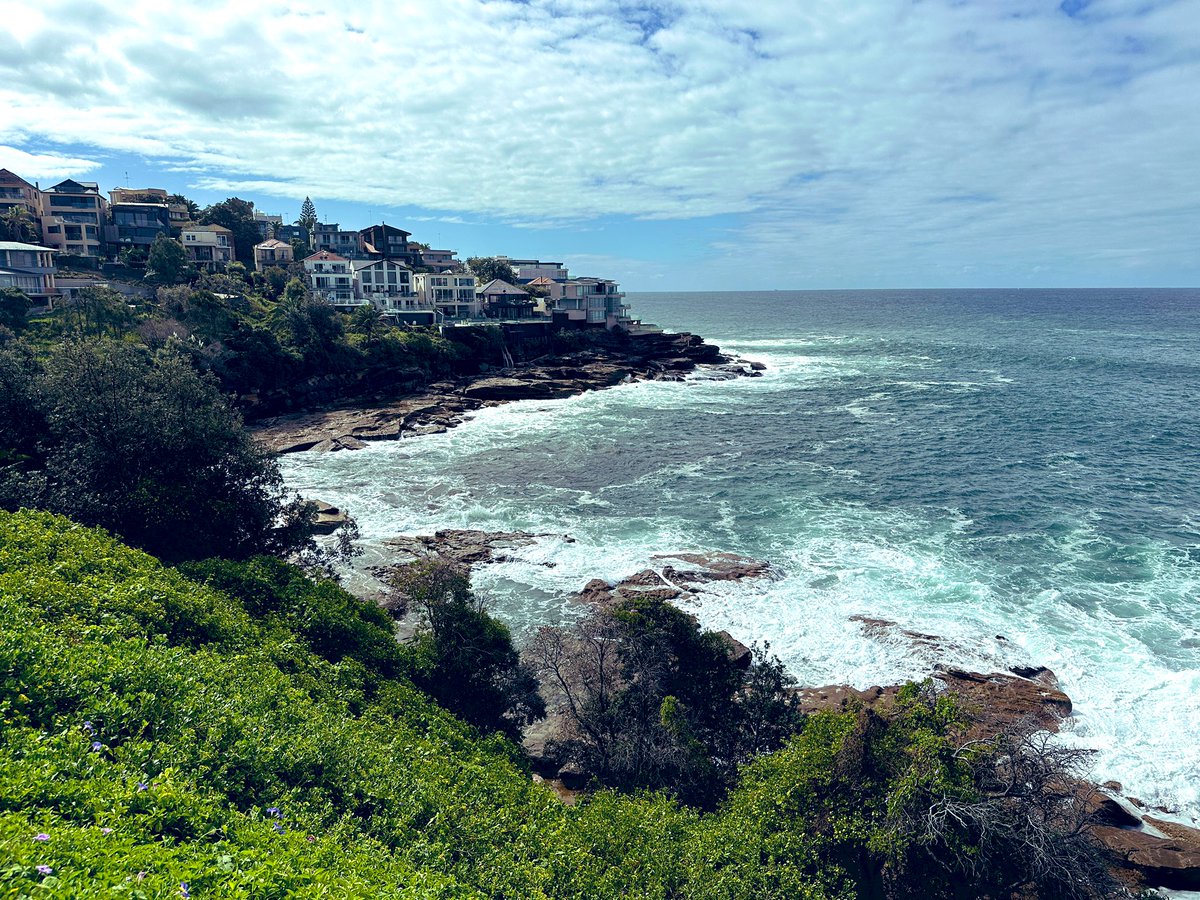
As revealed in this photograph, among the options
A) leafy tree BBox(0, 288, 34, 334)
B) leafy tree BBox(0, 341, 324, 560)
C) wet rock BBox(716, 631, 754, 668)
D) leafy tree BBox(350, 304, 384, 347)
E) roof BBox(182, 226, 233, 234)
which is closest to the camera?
wet rock BBox(716, 631, 754, 668)

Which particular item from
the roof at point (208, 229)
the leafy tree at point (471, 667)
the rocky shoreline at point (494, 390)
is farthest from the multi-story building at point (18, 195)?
the leafy tree at point (471, 667)

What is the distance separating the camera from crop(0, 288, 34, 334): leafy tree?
58.5 metres

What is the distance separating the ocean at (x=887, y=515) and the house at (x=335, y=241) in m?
66.7

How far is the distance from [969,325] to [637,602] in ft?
589

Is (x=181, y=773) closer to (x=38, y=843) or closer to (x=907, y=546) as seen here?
(x=38, y=843)

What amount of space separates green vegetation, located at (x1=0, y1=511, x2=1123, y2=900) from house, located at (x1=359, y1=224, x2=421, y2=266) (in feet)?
364

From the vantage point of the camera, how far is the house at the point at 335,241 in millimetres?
119625

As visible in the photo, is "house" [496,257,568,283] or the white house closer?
the white house

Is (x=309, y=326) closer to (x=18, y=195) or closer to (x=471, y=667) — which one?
(x=18, y=195)

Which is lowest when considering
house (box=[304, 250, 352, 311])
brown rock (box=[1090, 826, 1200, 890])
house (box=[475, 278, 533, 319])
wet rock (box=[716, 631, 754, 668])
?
brown rock (box=[1090, 826, 1200, 890])

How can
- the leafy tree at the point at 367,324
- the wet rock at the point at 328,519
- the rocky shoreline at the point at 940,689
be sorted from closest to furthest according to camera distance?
the rocky shoreline at the point at 940,689 → the wet rock at the point at 328,519 → the leafy tree at the point at 367,324

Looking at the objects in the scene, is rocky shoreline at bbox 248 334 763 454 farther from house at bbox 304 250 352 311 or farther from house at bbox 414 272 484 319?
house at bbox 304 250 352 311

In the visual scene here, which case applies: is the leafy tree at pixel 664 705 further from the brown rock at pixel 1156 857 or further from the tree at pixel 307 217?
the tree at pixel 307 217

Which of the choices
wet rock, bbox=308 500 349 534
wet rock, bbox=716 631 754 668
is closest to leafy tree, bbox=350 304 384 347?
wet rock, bbox=308 500 349 534
